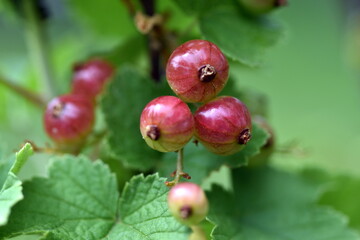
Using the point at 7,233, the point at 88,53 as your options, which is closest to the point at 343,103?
the point at 88,53

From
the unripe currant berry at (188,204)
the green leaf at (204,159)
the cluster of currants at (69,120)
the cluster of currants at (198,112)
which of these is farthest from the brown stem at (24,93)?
the unripe currant berry at (188,204)

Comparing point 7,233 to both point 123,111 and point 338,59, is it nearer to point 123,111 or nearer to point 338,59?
point 123,111

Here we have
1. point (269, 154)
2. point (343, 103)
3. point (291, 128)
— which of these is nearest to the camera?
point (269, 154)

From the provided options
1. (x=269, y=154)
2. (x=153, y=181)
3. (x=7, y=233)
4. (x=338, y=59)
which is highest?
(x=338, y=59)

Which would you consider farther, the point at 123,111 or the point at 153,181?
the point at 123,111

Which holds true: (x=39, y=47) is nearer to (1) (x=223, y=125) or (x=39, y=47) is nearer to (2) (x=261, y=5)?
(2) (x=261, y=5)

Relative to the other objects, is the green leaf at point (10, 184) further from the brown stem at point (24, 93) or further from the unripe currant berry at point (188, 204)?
the brown stem at point (24, 93)
